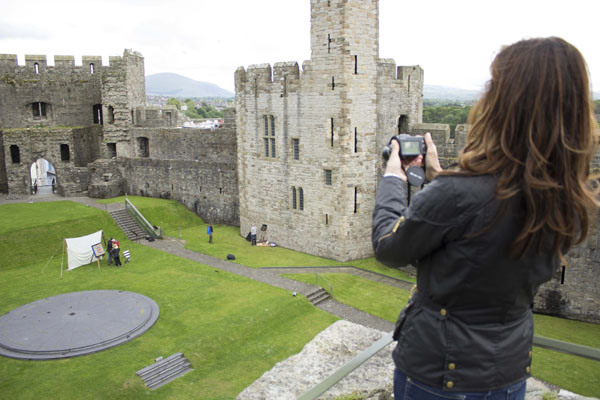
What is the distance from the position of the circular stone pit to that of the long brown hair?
39.6ft

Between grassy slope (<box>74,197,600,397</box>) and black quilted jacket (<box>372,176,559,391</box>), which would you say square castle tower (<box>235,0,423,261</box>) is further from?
black quilted jacket (<box>372,176,559,391</box>)

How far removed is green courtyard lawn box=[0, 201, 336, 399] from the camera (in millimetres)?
10695

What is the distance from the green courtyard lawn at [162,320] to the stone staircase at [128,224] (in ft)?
1.72

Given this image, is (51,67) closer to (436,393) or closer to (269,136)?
(269,136)

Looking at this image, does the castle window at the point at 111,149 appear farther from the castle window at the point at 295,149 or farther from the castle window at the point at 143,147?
the castle window at the point at 295,149

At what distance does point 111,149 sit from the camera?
3006 cm

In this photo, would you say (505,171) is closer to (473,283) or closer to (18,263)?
(473,283)

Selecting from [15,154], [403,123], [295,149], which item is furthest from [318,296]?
[15,154]

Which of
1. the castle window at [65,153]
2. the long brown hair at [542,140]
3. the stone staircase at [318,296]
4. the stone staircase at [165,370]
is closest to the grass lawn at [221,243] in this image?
the stone staircase at [318,296]

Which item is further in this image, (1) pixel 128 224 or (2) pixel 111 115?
(2) pixel 111 115

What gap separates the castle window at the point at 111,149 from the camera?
98.1ft

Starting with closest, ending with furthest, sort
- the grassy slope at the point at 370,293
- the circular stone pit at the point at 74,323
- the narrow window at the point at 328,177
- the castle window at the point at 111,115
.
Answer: the grassy slope at the point at 370,293 → the circular stone pit at the point at 74,323 → the narrow window at the point at 328,177 → the castle window at the point at 111,115

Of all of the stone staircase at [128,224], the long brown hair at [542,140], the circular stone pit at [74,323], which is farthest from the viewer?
the stone staircase at [128,224]

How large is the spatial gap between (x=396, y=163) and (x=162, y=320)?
12.5m
